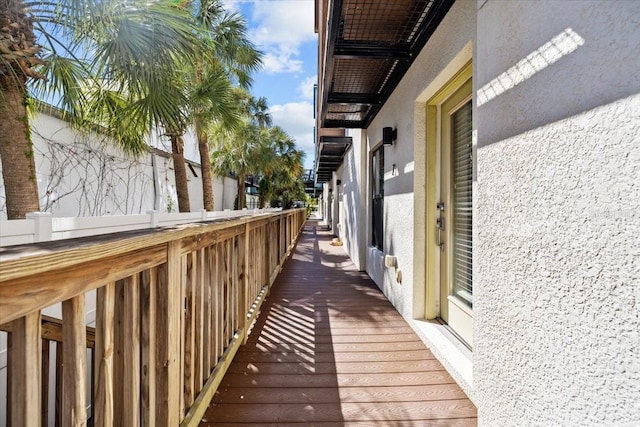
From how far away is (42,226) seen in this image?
1937 millimetres

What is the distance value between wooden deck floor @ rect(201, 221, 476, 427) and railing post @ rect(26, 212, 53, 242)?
136 centimetres

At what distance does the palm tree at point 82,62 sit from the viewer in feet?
9.93

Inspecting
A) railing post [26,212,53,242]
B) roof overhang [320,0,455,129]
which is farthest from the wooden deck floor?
roof overhang [320,0,455,129]

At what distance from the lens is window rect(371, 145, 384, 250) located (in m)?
4.86

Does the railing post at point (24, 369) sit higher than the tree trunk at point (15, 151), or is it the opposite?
the tree trunk at point (15, 151)

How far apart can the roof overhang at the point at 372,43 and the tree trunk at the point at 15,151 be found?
282 cm

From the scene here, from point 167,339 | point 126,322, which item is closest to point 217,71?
point 167,339

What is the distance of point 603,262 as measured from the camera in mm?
1056

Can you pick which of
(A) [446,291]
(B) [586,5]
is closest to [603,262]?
(B) [586,5]

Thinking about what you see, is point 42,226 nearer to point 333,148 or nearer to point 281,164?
point 333,148

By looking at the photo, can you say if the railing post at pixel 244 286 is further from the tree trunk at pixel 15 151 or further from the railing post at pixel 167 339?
the tree trunk at pixel 15 151

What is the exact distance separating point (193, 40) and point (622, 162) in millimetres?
4287

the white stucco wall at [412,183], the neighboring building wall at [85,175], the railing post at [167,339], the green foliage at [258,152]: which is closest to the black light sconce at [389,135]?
the white stucco wall at [412,183]

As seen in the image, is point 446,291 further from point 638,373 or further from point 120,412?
point 120,412
